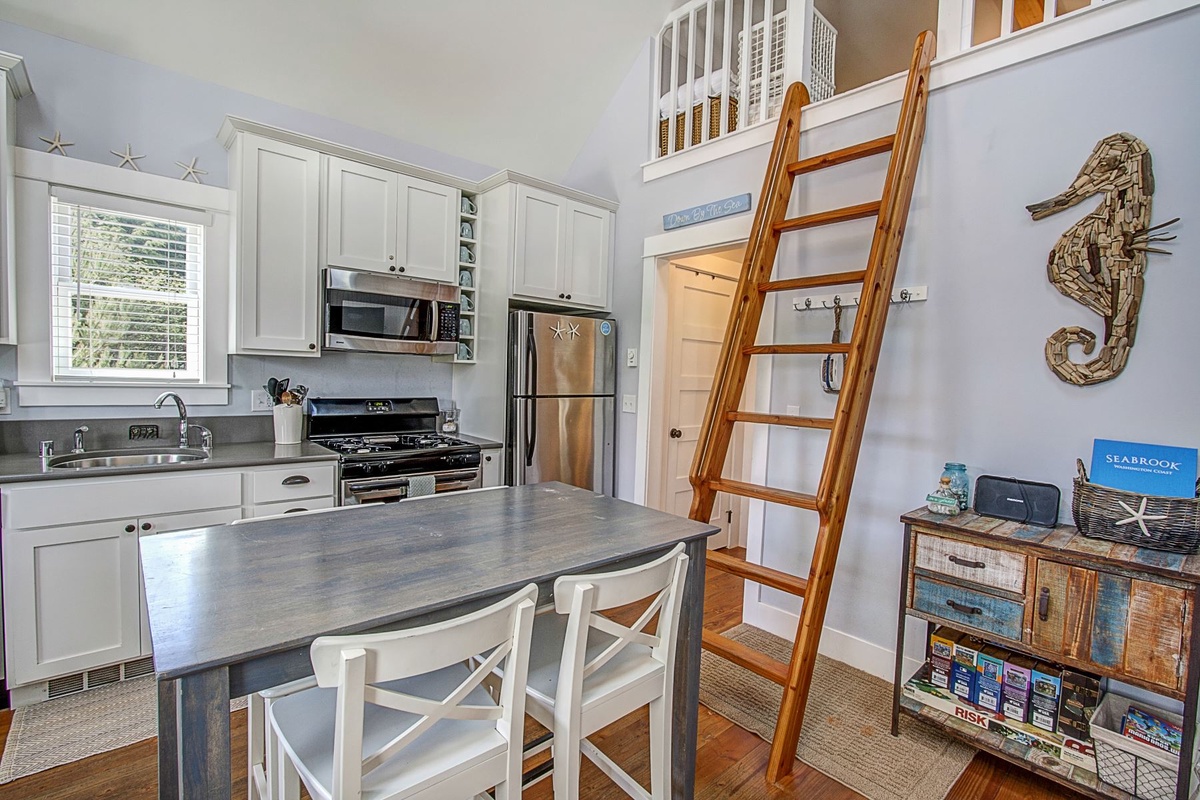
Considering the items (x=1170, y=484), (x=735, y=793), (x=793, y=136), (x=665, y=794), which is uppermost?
(x=793, y=136)

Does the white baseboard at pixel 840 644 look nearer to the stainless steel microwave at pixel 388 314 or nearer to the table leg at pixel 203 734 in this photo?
the table leg at pixel 203 734

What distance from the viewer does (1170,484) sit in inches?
65.3

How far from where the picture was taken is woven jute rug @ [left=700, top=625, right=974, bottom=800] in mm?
1814

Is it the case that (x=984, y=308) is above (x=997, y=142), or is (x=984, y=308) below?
below

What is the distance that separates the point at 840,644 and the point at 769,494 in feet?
3.45

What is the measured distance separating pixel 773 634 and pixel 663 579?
5.91 ft

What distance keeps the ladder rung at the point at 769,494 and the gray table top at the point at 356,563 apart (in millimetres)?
473

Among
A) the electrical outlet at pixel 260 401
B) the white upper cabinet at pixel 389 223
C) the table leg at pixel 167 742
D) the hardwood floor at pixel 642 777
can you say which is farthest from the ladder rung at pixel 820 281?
the electrical outlet at pixel 260 401

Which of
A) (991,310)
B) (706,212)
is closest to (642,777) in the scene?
(991,310)

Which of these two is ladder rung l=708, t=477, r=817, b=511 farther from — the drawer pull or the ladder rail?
the drawer pull

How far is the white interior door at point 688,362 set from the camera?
3648 mm

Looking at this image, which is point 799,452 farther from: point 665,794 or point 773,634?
point 665,794

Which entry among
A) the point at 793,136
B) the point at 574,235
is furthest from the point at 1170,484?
the point at 574,235

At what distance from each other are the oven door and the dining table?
1038mm
